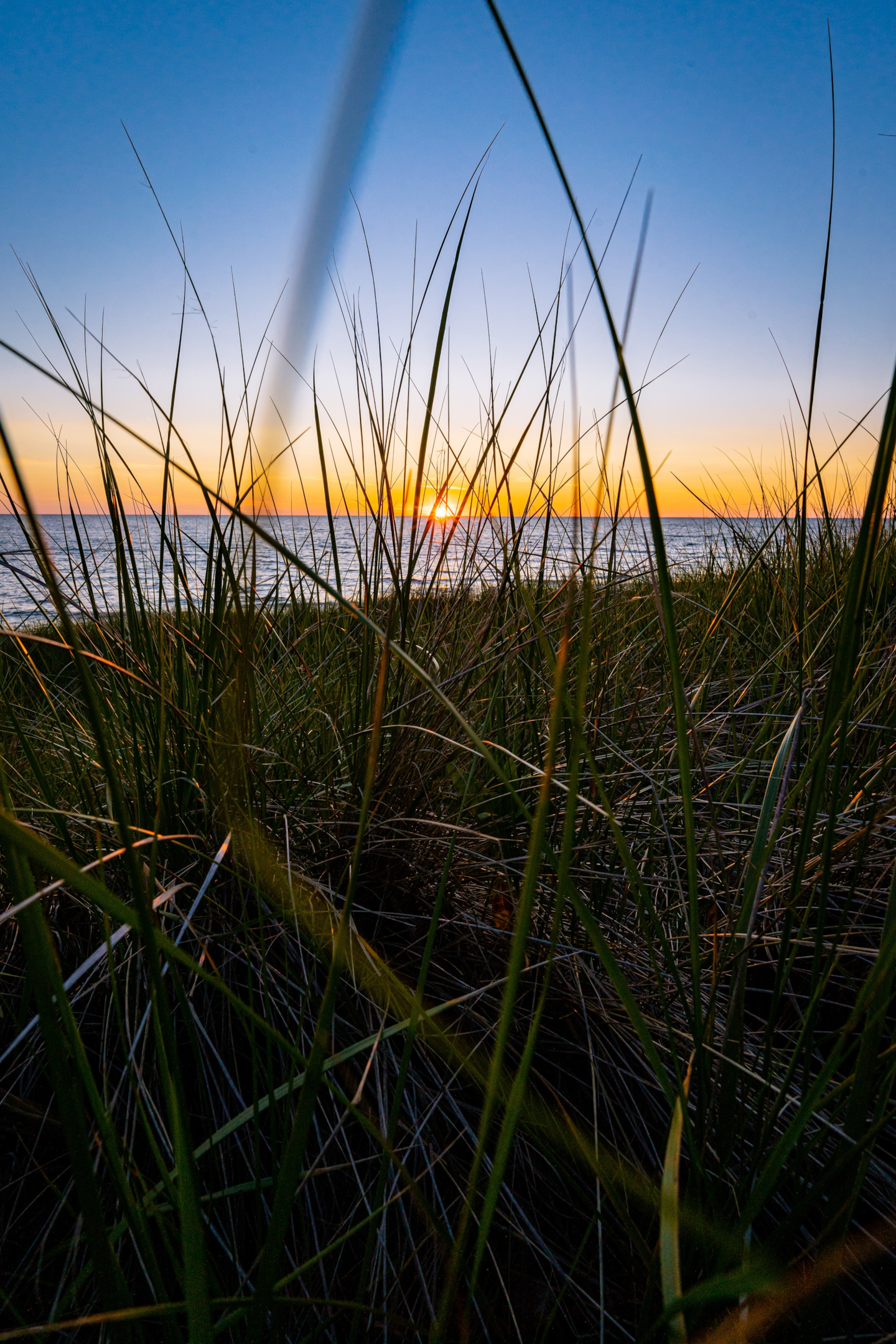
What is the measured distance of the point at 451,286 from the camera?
2.30ft

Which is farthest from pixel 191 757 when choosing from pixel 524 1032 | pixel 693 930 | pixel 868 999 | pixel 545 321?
pixel 545 321

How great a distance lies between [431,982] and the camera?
740mm

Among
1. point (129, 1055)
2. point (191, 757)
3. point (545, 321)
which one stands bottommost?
point (129, 1055)

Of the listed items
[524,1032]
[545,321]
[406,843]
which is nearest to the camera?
[524,1032]

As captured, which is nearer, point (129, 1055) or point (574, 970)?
point (129, 1055)

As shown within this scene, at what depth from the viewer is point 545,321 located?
107 centimetres

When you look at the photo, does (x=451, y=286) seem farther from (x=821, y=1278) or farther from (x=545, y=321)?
(x=821, y=1278)

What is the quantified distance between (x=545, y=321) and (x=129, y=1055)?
1.12m

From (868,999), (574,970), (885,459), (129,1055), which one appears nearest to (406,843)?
(574,970)

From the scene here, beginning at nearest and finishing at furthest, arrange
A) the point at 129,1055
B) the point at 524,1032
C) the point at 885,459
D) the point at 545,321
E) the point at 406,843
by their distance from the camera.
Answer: the point at 885,459 < the point at 129,1055 < the point at 524,1032 < the point at 406,843 < the point at 545,321

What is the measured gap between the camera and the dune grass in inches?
14.4

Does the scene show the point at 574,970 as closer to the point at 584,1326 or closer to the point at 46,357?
the point at 584,1326

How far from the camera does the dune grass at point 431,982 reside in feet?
1.20

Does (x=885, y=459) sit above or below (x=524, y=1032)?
above
